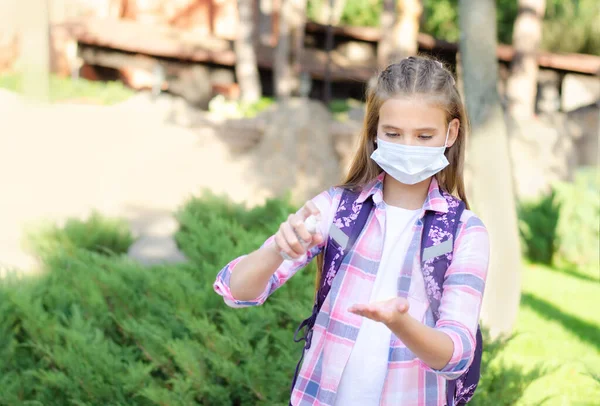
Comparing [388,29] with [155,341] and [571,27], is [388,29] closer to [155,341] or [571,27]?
[571,27]

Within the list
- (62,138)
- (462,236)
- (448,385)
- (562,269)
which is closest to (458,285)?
(462,236)

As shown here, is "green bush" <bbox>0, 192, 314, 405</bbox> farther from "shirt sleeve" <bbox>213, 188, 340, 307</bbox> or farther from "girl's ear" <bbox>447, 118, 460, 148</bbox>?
"girl's ear" <bbox>447, 118, 460, 148</bbox>

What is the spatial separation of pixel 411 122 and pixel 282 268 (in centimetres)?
46

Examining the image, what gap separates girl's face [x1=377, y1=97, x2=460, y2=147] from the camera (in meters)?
1.88

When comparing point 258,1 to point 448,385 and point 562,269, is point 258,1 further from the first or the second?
point 448,385

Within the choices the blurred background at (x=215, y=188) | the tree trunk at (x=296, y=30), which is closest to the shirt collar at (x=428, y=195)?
the blurred background at (x=215, y=188)

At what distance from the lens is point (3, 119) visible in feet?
34.1

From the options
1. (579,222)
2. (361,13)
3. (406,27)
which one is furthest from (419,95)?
(361,13)

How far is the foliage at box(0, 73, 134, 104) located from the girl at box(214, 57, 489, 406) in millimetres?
14509

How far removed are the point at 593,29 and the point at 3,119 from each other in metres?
17.9

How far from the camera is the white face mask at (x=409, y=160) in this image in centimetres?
188

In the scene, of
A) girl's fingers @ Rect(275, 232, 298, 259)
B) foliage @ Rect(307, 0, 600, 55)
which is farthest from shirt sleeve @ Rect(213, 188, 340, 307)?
foliage @ Rect(307, 0, 600, 55)

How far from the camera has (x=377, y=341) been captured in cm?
188

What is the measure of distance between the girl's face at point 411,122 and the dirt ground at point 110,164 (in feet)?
20.1
